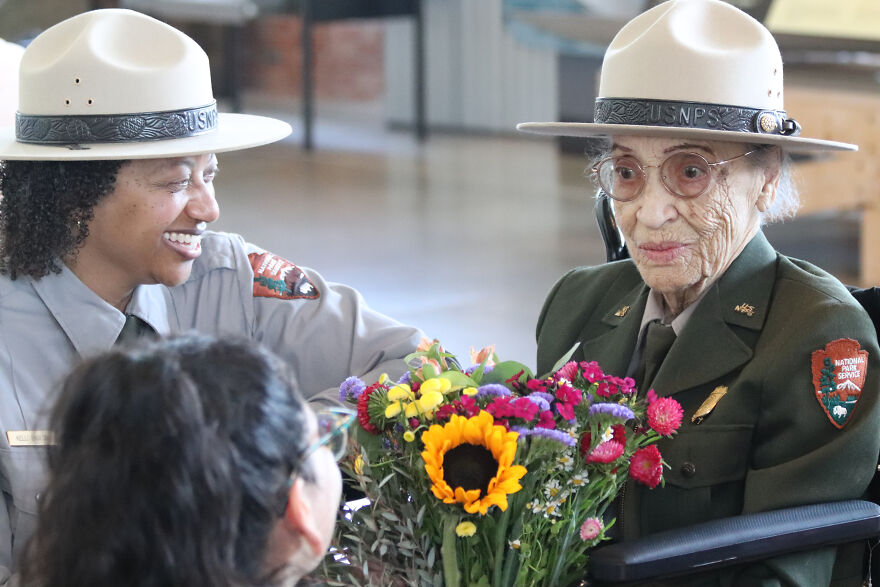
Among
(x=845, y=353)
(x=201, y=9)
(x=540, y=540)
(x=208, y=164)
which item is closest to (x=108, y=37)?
(x=208, y=164)

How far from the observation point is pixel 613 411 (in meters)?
1.41

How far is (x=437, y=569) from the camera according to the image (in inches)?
57.2

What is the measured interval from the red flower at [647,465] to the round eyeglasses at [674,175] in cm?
52

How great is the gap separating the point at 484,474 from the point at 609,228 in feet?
3.30

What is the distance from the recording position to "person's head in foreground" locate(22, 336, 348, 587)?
943 mm

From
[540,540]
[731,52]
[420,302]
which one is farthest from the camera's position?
[420,302]

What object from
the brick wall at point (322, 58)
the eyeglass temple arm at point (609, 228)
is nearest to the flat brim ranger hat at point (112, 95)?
the eyeglass temple arm at point (609, 228)

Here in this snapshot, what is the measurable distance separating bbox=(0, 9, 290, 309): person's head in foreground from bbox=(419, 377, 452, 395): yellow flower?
25.4 inches

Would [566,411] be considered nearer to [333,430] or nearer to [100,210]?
[333,430]

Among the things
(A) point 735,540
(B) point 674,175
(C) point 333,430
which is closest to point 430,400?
(C) point 333,430

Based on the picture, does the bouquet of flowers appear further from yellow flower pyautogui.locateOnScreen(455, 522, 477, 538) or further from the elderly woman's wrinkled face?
the elderly woman's wrinkled face

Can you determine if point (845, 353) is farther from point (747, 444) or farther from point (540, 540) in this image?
point (540, 540)

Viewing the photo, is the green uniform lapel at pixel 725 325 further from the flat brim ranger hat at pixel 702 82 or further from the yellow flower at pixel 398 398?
the yellow flower at pixel 398 398

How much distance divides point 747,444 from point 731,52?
61 centimetres
